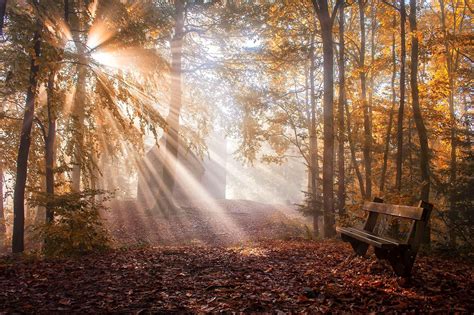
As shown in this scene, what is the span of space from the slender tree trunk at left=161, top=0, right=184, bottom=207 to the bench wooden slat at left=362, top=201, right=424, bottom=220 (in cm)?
961

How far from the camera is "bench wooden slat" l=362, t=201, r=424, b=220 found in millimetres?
4790

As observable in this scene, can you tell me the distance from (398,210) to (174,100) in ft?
39.3

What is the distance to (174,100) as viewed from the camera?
15617 millimetres

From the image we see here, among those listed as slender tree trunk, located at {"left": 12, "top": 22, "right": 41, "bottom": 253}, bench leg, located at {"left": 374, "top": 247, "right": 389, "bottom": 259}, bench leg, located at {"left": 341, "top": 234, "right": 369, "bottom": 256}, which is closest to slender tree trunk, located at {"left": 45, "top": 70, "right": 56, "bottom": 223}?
slender tree trunk, located at {"left": 12, "top": 22, "right": 41, "bottom": 253}

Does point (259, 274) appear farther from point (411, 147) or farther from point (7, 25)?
point (411, 147)

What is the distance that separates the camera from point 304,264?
6113 mm

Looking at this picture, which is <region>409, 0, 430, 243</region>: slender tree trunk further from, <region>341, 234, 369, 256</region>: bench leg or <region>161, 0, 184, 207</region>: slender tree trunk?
<region>161, 0, 184, 207</region>: slender tree trunk

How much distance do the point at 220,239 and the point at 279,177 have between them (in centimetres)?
4594

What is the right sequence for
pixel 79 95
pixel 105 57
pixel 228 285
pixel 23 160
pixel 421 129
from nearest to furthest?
pixel 228 285, pixel 23 160, pixel 421 129, pixel 105 57, pixel 79 95

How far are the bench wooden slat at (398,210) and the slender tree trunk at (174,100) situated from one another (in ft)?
31.5

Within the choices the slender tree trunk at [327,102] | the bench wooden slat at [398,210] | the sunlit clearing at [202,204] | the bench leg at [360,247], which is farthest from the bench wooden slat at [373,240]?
the sunlit clearing at [202,204]

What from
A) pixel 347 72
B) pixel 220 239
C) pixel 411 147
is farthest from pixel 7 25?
pixel 411 147

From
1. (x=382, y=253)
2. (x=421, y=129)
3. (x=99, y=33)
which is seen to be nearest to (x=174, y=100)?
(x=99, y=33)

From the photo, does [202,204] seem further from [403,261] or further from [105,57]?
[403,261]
